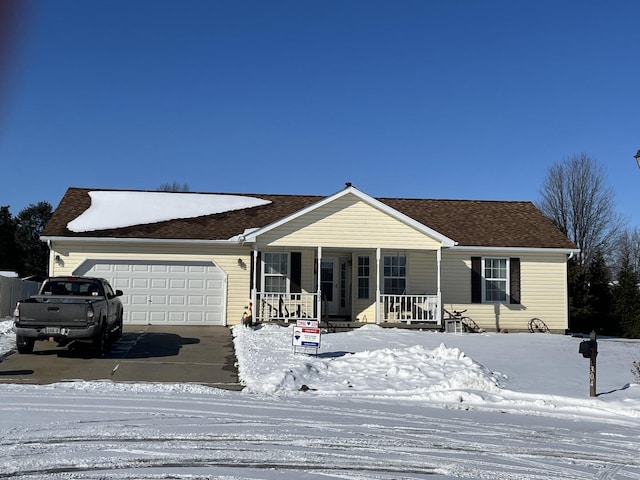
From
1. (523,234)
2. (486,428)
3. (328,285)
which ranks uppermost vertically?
(523,234)

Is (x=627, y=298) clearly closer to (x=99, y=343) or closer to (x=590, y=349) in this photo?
(x=590, y=349)

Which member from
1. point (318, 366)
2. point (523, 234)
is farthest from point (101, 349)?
point (523, 234)

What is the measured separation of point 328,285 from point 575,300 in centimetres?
1442

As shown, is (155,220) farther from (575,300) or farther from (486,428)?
(575,300)

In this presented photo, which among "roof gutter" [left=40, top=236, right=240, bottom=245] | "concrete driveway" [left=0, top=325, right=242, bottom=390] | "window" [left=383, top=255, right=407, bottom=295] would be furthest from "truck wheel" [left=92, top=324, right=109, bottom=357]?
"window" [left=383, top=255, right=407, bottom=295]

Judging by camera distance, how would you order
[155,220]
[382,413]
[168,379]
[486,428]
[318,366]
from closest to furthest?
[486,428] → [382,413] → [168,379] → [318,366] → [155,220]

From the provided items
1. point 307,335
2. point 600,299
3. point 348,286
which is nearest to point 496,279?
point 348,286

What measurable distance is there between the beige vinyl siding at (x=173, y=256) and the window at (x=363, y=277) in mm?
→ 3947

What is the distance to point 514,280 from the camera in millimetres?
23234

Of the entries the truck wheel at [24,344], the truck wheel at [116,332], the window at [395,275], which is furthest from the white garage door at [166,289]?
the truck wheel at [24,344]

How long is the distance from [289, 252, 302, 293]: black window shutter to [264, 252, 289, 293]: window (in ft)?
0.68

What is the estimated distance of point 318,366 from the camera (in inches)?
513

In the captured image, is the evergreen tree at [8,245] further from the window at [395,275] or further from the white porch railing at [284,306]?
the window at [395,275]

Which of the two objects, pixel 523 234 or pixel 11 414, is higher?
pixel 523 234
